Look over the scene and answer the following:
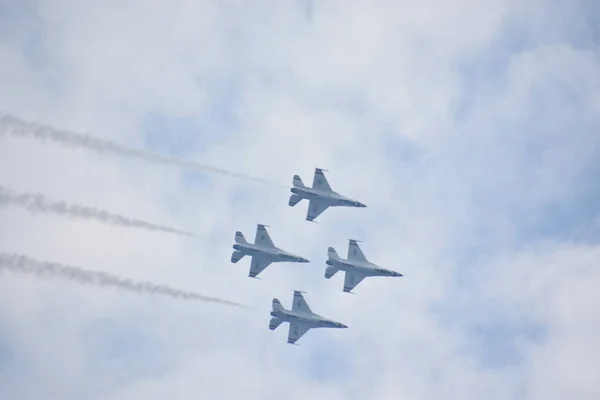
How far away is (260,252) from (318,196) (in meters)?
8.71

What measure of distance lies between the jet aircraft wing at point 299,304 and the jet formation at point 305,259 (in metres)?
0.11

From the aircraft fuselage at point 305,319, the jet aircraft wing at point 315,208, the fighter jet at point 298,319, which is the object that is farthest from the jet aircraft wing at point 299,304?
the jet aircraft wing at point 315,208

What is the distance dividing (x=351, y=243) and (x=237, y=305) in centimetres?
1610

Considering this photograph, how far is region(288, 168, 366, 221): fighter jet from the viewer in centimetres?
9200

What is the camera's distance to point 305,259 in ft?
308

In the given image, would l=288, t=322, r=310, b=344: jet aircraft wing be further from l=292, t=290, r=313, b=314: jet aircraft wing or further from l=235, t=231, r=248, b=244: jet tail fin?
l=235, t=231, r=248, b=244: jet tail fin

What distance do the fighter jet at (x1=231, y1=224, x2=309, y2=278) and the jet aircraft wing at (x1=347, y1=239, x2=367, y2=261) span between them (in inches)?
231

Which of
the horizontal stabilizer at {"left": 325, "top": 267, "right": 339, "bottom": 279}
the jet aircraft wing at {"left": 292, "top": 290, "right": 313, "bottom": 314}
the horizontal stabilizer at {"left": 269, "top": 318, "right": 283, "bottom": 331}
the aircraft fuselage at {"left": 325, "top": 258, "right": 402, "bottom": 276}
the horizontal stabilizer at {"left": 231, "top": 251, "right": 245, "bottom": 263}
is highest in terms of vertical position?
the aircraft fuselage at {"left": 325, "top": 258, "right": 402, "bottom": 276}

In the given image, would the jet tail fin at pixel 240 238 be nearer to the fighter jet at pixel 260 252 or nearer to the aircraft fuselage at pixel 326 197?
the fighter jet at pixel 260 252

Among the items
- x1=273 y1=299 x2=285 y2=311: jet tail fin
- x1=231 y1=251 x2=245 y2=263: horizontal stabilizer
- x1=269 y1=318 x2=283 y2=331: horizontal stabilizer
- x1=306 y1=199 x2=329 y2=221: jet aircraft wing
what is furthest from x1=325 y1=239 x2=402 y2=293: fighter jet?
x1=231 y1=251 x2=245 y2=263: horizontal stabilizer

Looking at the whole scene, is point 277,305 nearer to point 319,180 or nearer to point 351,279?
point 351,279

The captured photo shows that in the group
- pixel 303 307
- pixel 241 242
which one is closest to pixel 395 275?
pixel 303 307

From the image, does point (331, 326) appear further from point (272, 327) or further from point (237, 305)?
point (237, 305)

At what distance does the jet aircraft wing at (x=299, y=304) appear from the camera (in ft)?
320
